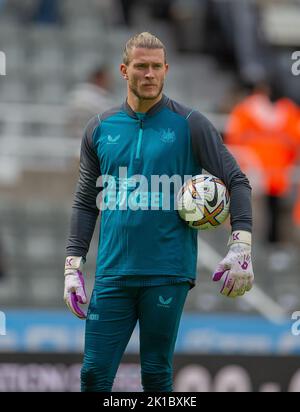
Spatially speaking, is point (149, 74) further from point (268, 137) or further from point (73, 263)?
point (268, 137)

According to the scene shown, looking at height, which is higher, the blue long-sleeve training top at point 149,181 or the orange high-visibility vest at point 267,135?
the orange high-visibility vest at point 267,135

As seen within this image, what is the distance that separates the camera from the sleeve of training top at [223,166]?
18.4 feet

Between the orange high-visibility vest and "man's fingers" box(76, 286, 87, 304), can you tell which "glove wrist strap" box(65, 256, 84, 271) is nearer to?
"man's fingers" box(76, 286, 87, 304)

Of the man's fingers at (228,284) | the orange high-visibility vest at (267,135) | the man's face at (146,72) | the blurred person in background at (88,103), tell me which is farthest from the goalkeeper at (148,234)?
the orange high-visibility vest at (267,135)

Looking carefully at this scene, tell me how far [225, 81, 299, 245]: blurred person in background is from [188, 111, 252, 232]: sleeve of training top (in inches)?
248

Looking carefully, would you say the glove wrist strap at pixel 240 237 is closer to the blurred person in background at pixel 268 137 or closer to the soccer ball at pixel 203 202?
the soccer ball at pixel 203 202

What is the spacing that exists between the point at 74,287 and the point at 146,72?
1.04 meters

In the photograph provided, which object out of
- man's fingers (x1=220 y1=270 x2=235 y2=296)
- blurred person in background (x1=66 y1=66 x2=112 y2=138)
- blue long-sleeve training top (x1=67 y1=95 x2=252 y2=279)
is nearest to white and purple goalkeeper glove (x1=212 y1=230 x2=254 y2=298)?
man's fingers (x1=220 y1=270 x2=235 y2=296)

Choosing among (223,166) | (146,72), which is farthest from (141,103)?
(223,166)

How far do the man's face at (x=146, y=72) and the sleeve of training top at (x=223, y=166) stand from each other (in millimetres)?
250

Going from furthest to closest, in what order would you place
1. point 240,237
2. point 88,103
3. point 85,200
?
point 88,103 → point 85,200 → point 240,237

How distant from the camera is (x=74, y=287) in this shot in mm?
5715

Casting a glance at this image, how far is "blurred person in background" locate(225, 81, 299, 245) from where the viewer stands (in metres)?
12.0

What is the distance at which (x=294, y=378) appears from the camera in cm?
1018
